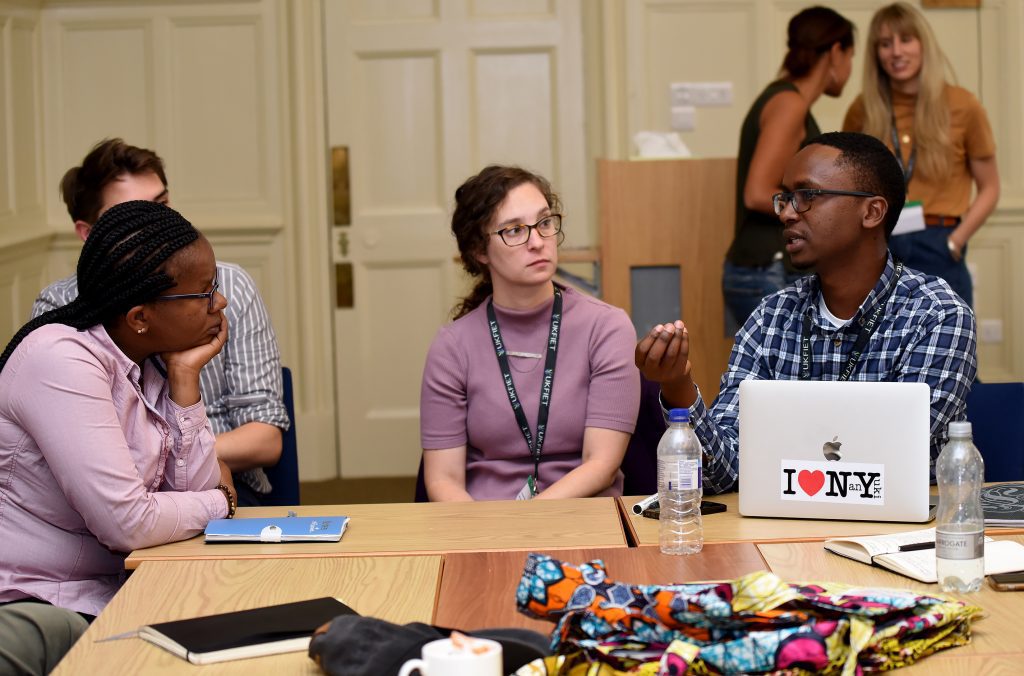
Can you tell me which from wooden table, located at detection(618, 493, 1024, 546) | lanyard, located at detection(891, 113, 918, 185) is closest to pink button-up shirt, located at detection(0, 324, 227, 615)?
wooden table, located at detection(618, 493, 1024, 546)

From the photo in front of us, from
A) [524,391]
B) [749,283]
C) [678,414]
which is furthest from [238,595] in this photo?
[749,283]

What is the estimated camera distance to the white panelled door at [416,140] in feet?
18.7

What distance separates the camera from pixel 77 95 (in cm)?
571

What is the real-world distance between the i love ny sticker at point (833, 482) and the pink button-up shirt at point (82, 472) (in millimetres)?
1016

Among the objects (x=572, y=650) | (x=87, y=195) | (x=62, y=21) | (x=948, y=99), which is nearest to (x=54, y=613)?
(x=572, y=650)

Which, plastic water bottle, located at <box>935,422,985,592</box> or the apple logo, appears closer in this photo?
plastic water bottle, located at <box>935,422,985,592</box>

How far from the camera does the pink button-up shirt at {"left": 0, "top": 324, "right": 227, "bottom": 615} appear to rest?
2145 millimetres

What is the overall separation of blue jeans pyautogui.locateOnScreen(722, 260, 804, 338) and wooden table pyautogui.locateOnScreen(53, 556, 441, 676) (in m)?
2.23

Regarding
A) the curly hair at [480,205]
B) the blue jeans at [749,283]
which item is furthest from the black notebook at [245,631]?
the blue jeans at [749,283]

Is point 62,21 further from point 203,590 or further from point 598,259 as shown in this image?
point 203,590

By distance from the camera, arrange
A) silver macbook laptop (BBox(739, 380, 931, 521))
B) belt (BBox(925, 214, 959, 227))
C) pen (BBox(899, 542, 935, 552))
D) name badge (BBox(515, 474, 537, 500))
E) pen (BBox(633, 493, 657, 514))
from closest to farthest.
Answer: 1. pen (BBox(899, 542, 935, 552))
2. silver macbook laptop (BBox(739, 380, 931, 521))
3. pen (BBox(633, 493, 657, 514))
4. name badge (BBox(515, 474, 537, 500))
5. belt (BBox(925, 214, 959, 227))

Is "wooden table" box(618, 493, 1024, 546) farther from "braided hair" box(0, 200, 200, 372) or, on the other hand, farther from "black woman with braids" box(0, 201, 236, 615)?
"braided hair" box(0, 200, 200, 372)

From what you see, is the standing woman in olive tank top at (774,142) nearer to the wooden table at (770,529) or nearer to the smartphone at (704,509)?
the smartphone at (704,509)

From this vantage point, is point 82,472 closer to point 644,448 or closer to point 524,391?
point 524,391
